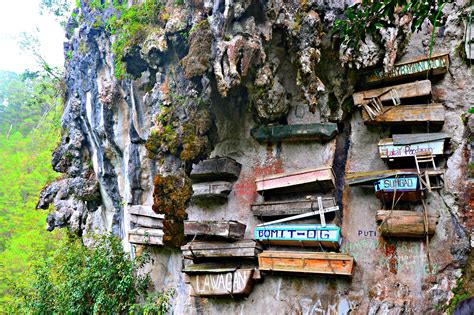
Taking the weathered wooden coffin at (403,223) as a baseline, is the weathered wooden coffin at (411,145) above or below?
above

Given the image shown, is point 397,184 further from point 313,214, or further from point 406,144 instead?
point 313,214

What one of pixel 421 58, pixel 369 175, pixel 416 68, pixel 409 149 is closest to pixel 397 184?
pixel 369 175

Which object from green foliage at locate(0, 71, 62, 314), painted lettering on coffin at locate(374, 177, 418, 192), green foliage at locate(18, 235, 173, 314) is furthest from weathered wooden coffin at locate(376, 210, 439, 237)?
green foliage at locate(0, 71, 62, 314)

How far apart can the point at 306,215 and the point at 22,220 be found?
57.9ft

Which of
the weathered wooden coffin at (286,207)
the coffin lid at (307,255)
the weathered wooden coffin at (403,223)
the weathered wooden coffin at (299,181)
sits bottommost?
the coffin lid at (307,255)

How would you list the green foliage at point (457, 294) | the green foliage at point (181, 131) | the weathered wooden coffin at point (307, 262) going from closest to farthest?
the green foliage at point (457, 294) → the weathered wooden coffin at point (307, 262) → the green foliage at point (181, 131)

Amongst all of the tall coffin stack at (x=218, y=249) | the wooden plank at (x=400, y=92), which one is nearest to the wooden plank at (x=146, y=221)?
the tall coffin stack at (x=218, y=249)

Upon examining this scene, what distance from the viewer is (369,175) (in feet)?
18.9

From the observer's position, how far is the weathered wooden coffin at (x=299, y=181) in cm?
597

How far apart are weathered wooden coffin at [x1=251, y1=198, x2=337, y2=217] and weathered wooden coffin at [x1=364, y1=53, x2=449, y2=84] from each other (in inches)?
82.3

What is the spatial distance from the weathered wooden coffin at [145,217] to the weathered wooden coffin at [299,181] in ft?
7.68

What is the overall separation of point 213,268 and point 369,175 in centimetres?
291

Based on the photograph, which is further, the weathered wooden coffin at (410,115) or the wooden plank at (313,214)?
the wooden plank at (313,214)

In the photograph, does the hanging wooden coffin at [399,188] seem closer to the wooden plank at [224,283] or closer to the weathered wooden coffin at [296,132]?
the weathered wooden coffin at [296,132]
